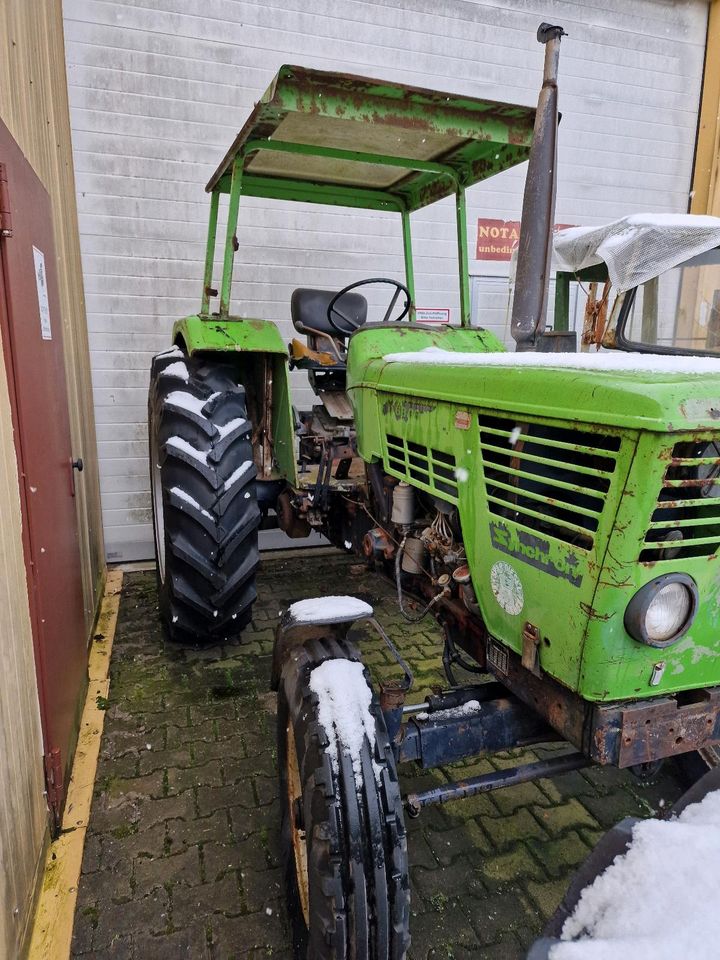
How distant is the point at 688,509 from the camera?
4.70ft

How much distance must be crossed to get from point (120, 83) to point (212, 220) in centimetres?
162

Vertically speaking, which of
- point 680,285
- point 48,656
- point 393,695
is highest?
point 680,285

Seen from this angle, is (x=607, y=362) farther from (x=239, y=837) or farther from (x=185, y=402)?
(x=185, y=402)

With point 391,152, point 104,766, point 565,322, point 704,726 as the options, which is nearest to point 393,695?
point 704,726

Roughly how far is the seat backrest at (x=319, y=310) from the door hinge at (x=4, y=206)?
2.06 m

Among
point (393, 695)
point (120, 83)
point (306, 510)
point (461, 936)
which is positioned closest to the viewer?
point (393, 695)

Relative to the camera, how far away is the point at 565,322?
3.97 metres

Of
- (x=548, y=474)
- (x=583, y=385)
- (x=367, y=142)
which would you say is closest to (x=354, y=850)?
(x=548, y=474)

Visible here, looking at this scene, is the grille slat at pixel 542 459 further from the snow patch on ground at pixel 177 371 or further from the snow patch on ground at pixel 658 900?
the snow patch on ground at pixel 177 371

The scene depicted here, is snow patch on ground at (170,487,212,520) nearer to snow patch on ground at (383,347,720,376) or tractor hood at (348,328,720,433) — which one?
tractor hood at (348,328,720,433)

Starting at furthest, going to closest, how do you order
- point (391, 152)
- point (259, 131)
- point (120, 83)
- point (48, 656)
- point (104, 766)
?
point (120, 83) → point (391, 152) → point (259, 131) → point (104, 766) → point (48, 656)

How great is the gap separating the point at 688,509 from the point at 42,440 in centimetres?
199

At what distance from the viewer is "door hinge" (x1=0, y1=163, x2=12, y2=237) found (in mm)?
1851

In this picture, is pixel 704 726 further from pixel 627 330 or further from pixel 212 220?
pixel 212 220
